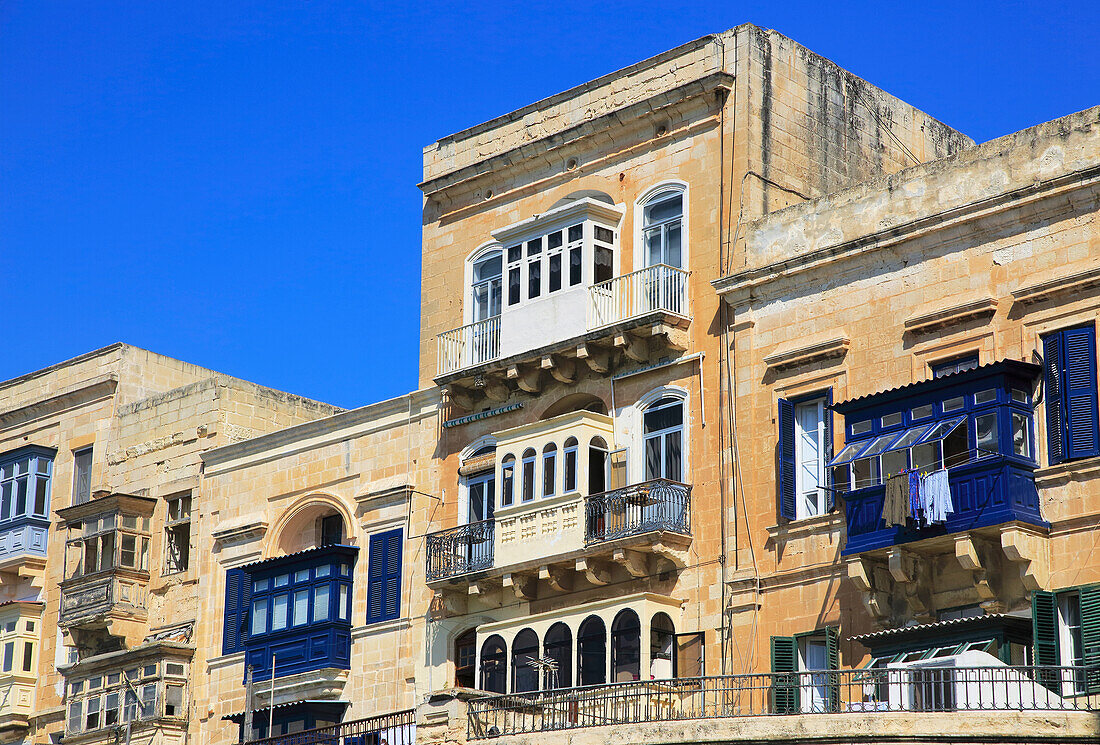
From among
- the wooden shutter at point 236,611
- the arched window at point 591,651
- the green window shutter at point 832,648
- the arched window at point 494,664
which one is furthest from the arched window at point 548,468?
the wooden shutter at point 236,611

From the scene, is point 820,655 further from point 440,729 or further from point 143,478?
point 143,478

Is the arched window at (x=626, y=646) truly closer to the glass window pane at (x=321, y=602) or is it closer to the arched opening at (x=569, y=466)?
the arched opening at (x=569, y=466)

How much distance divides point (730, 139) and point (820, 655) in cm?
903

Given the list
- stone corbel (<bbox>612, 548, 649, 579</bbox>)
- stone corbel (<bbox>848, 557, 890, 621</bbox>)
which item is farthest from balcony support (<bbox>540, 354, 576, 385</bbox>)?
stone corbel (<bbox>848, 557, 890, 621</bbox>)

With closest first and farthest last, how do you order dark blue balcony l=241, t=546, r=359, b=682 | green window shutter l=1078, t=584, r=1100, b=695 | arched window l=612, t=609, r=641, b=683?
green window shutter l=1078, t=584, r=1100, b=695
arched window l=612, t=609, r=641, b=683
dark blue balcony l=241, t=546, r=359, b=682

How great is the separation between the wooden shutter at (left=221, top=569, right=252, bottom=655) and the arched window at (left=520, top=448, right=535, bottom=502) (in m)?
7.60

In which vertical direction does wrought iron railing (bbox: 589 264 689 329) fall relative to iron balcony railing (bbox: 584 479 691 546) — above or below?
above

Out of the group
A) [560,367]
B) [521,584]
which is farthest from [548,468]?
[521,584]

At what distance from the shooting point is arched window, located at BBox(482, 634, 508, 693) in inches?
1260

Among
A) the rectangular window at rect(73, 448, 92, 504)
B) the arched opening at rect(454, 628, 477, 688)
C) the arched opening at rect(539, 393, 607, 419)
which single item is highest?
the rectangular window at rect(73, 448, 92, 504)

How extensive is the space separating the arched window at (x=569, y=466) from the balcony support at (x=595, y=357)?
1.39 m

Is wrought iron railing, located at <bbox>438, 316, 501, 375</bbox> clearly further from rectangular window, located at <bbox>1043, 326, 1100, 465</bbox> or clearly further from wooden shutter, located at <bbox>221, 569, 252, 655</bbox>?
rectangular window, located at <bbox>1043, 326, 1100, 465</bbox>

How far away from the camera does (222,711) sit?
121ft

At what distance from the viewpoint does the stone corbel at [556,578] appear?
31.6 metres
